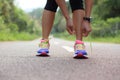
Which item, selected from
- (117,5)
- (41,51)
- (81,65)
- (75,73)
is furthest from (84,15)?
(117,5)

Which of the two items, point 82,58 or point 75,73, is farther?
point 82,58

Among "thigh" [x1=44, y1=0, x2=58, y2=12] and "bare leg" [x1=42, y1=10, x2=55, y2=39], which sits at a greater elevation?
"thigh" [x1=44, y1=0, x2=58, y2=12]

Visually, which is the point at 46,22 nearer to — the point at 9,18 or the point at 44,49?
the point at 44,49

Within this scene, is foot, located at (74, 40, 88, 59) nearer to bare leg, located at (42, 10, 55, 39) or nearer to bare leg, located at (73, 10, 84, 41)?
bare leg, located at (73, 10, 84, 41)

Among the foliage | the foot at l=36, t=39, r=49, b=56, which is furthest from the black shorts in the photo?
the foliage

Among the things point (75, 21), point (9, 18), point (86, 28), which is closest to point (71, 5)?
point (75, 21)

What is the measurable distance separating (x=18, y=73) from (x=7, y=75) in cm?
12

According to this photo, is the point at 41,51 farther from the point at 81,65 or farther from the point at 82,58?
the point at 81,65

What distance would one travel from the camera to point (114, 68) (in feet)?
10.3

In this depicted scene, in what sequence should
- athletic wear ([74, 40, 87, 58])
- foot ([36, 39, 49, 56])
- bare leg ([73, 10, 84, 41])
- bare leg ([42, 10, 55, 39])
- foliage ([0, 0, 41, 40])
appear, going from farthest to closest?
foliage ([0, 0, 41, 40])
bare leg ([42, 10, 55, 39])
foot ([36, 39, 49, 56])
bare leg ([73, 10, 84, 41])
athletic wear ([74, 40, 87, 58])

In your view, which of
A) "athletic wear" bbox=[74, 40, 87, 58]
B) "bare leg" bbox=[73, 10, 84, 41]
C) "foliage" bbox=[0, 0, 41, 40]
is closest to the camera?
"athletic wear" bbox=[74, 40, 87, 58]

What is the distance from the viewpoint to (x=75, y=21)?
167 inches

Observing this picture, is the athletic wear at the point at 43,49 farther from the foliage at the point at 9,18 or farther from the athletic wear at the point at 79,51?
the foliage at the point at 9,18

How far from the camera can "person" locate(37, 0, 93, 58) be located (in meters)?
4.08
